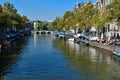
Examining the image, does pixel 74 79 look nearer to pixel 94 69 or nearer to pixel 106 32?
pixel 94 69

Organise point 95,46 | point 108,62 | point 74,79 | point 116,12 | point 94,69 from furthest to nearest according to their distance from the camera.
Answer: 1. point 95,46
2. point 116,12
3. point 108,62
4. point 94,69
5. point 74,79

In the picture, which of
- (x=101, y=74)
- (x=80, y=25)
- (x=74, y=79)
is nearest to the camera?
(x=74, y=79)

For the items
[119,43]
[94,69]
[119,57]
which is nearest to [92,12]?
[119,43]

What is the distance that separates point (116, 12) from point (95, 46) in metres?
23.1

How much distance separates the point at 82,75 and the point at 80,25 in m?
106

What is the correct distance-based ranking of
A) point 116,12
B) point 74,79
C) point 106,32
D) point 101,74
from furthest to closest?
point 106,32
point 116,12
point 101,74
point 74,79

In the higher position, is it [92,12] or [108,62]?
[92,12]

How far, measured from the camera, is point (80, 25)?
158750mm

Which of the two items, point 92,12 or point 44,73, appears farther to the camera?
point 92,12

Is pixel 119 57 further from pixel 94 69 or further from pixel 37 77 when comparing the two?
pixel 37 77

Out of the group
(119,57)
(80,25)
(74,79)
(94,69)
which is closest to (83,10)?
(80,25)

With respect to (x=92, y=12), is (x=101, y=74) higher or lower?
lower

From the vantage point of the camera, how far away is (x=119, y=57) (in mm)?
73375

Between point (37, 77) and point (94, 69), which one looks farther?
point (94, 69)
